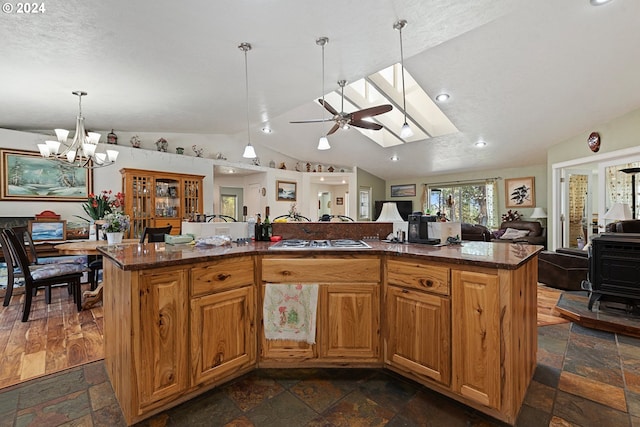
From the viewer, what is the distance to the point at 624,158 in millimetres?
4156

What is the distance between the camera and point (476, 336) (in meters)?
1.51

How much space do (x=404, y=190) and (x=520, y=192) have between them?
307cm

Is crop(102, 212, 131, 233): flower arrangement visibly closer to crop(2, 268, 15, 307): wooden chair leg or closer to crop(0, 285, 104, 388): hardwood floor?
crop(0, 285, 104, 388): hardwood floor

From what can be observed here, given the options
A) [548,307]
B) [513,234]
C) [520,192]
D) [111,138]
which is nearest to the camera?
[548,307]

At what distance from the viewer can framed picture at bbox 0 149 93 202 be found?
3840 millimetres

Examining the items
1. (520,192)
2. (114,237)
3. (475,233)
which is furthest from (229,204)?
(520,192)

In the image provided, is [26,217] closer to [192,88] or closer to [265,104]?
[192,88]

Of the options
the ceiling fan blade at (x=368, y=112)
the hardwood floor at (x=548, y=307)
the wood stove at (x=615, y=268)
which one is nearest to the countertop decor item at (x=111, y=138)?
the ceiling fan blade at (x=368, y=112)

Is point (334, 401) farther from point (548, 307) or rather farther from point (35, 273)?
point (35, 273)

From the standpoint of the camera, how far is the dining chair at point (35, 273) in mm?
2822

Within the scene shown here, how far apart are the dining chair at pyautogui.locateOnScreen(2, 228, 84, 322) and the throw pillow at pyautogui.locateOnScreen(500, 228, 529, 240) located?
7.56 metres

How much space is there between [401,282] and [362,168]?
680 centimetres

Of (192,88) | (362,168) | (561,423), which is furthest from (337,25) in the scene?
(362,168)

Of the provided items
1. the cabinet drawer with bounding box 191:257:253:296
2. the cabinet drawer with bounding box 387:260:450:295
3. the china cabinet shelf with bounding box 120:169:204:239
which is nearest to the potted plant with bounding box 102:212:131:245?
the china cabinet shelf with bounding box 120:169:204:239
